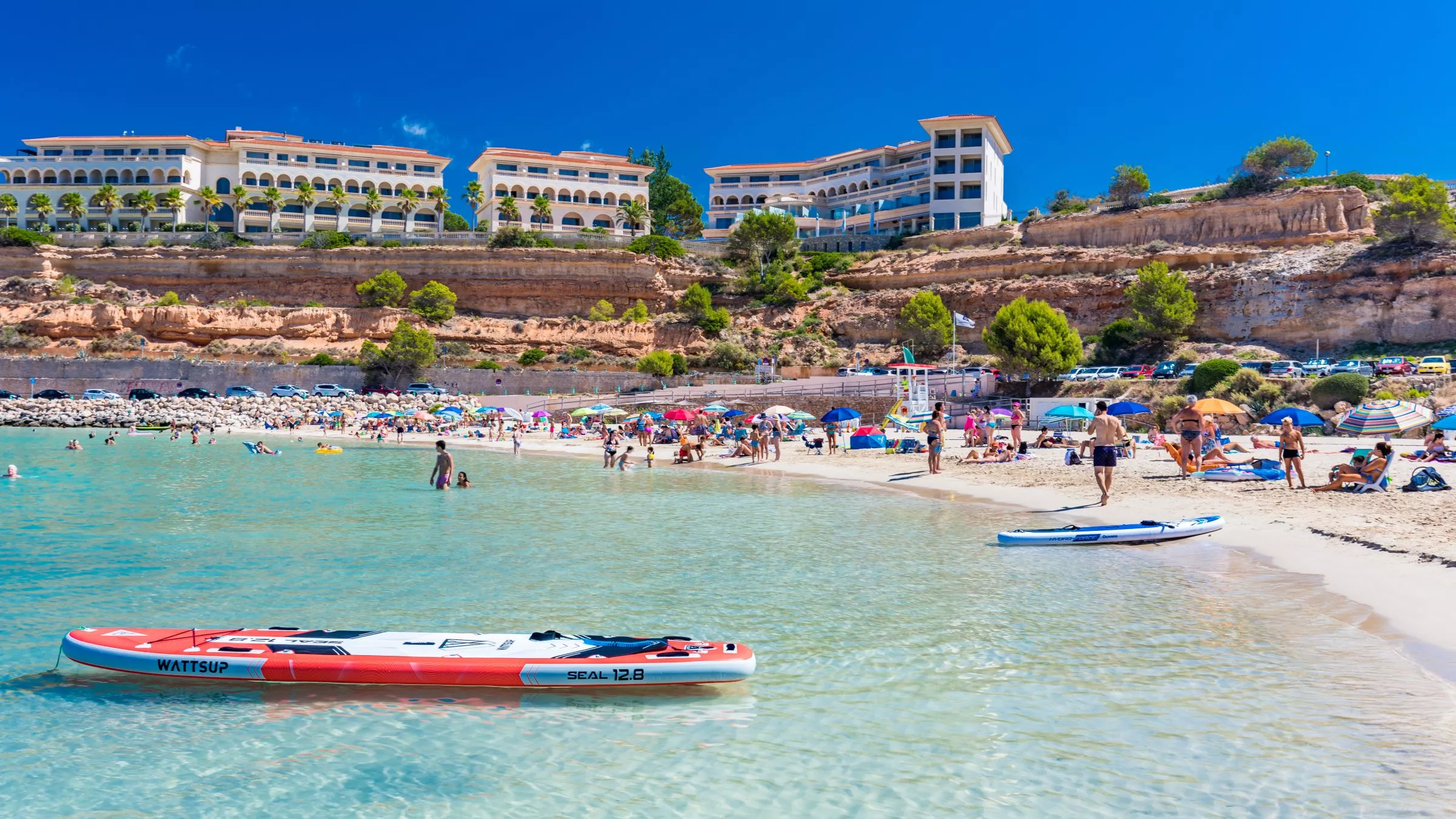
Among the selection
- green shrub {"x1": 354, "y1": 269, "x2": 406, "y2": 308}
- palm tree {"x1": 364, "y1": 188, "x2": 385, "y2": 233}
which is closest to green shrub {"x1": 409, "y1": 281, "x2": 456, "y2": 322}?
green shrub {"x1": 354, "y1": 269, "x2": 406, "y2": 308}

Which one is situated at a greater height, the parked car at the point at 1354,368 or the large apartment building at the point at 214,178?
the large apartment building at the point at 214,178

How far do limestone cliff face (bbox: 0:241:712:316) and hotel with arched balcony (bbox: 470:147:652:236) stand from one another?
11.1 meters

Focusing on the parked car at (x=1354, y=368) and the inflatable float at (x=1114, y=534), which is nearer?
the inflatable float at (x=1114, y=534)

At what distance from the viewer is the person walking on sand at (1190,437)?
16969mm

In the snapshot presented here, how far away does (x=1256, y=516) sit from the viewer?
13602 mm

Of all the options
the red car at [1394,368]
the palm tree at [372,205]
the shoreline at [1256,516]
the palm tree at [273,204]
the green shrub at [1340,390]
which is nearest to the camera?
the shoreline at [1256,516]

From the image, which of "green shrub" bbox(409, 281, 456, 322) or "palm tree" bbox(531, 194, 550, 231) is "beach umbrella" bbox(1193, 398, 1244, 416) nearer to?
"green shrub" bbox(409, 281, 456, 322)

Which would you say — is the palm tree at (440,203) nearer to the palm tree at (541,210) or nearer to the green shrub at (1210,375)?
the palm tree at (541,210)

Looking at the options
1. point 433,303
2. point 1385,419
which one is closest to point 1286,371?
point 1385,419

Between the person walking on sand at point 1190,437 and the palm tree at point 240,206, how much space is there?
A: 67.0 m

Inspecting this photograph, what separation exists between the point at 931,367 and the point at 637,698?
41200 millimetres

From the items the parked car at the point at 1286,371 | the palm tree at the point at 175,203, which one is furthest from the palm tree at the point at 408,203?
the parked car at the point at 1286,371

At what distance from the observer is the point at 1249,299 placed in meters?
47.8

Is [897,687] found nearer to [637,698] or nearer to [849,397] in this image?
[637,698]
